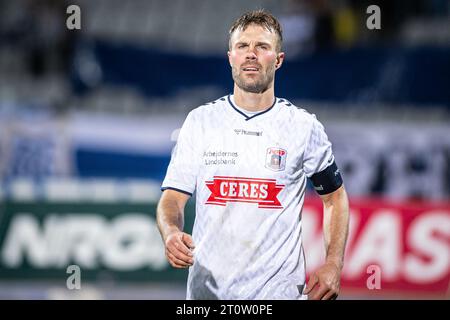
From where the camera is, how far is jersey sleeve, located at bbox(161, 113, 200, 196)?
5.04m

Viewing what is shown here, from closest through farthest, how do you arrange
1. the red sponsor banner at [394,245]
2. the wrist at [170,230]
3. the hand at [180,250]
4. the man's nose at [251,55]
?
the hand at [180,250] → the wrist at [170,230] → the man's nose at [251,55] → the red sponsor banner at [394,245]

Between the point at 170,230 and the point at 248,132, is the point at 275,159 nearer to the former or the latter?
the point at 248,132

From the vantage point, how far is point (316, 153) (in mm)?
5086

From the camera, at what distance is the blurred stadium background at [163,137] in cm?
1009

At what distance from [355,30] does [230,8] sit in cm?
250

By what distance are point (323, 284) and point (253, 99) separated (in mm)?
1046

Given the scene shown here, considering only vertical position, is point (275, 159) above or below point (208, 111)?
below

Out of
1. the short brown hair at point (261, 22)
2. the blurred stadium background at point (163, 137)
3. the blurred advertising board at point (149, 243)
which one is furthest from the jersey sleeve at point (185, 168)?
the blurred advertising board at point (149, 243)

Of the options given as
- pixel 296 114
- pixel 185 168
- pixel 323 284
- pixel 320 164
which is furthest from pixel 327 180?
pixel 185 168

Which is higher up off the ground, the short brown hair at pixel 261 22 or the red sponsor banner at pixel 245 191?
the short brown hair at pixel 261 22

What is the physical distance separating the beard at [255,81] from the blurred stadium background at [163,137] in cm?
489

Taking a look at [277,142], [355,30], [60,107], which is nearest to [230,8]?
[355,30]

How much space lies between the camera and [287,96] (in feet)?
36.3

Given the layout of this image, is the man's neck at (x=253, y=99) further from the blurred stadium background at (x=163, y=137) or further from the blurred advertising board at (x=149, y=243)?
the blurred advertising board at (x=149, y=243)
